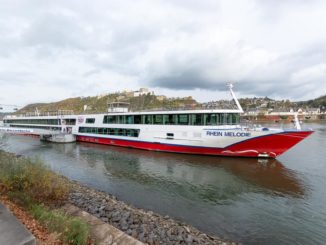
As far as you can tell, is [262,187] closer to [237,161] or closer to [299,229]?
[299,229]

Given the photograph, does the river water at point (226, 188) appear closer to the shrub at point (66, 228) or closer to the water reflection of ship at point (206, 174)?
the water reflection of ship at point (206, 174)

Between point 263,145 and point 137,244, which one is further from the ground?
point 263,145

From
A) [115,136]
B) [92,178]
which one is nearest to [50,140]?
[115,136]

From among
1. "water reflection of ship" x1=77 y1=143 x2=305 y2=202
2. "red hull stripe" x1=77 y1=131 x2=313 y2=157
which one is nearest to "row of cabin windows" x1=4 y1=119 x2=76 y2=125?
"water reflection of ship" x1=77 y1=143 x2=305 y2=202

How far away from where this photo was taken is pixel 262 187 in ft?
49.9

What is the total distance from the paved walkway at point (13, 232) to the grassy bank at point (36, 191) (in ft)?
2.39

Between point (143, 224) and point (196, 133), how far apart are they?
52.0 ft

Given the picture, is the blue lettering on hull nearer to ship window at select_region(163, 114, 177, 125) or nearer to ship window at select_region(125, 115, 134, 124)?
ship window at select_region(163, 114, 177, 125)

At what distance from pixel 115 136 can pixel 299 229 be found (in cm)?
2597

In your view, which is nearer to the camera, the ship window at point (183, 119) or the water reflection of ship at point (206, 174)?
the water reflection of ship at point (206, 174)

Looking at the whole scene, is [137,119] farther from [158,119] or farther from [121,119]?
[158,119]

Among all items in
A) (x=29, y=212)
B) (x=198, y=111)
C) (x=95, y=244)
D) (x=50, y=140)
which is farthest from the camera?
(x=50, y=140)

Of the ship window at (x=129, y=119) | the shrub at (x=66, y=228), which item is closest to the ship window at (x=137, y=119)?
the ship window at (x=129, y=119)

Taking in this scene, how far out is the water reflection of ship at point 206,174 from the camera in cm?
1481
